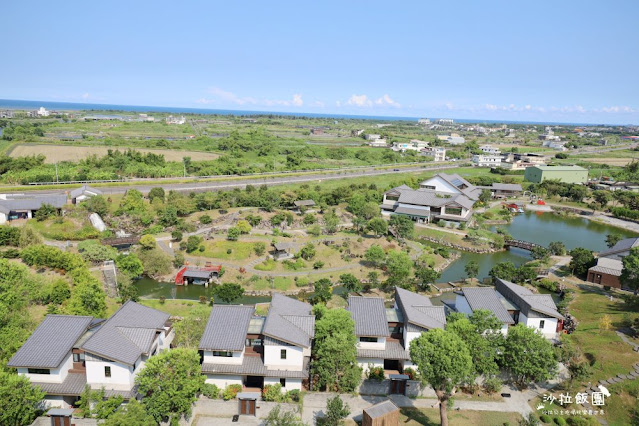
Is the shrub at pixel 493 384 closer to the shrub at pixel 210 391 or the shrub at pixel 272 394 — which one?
the shrub at pixel 272 394

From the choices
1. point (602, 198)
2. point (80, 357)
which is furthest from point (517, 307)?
point (602, 198)

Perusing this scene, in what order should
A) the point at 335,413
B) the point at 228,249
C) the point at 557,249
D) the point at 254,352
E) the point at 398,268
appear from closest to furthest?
the point at 335,413
the point at 254,352
the point at 398,268
the point at 228,249
the point at 557,249

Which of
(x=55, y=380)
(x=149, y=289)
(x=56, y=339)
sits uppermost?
(x=56, y=339)

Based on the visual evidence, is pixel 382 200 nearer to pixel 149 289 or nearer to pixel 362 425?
pixel 149 289

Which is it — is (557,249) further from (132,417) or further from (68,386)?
(68,386)

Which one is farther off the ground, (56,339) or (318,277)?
(56,339)

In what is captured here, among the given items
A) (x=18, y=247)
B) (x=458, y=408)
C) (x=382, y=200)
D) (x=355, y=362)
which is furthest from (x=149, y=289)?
(x=382, y=200)
